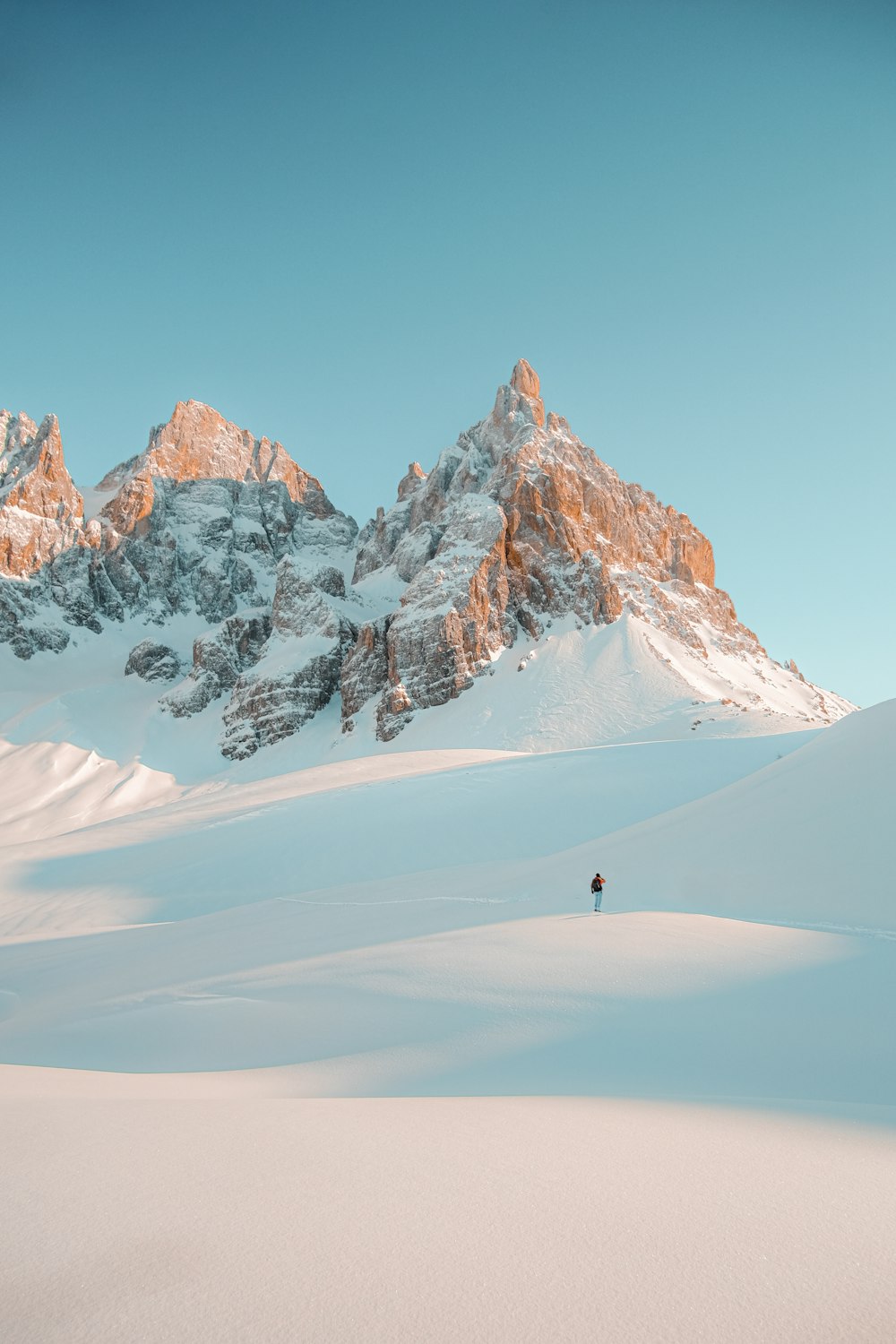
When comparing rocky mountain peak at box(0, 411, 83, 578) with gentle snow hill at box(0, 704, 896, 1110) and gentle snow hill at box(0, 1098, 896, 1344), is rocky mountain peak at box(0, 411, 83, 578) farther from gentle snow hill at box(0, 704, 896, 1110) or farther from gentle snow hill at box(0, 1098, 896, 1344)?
gentle snow hill at box(0, 1098, 896, 1344)

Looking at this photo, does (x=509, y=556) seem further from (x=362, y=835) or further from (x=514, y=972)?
(x=514, y=972)

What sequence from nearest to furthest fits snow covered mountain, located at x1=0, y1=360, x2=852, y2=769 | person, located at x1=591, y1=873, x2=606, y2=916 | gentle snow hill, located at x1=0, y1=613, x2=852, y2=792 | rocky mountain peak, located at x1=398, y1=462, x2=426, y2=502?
person, located at x1=591, y1=873, x2=606, y2=916, gentle snow hill, located at x1=0, y1=613, x2=852, y2=792, snow covered mountain, located at x1=0, y1=360, x2=852, y2=769, rocky mountain peak, located at x1=398, y1=462, x2=426, y2=502

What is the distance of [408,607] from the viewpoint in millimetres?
72750

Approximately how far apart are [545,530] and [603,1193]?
260 feet

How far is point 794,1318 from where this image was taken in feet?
7.76

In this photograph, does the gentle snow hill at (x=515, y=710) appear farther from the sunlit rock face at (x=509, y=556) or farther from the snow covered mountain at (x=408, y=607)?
the sunlit rock face at (x=509, y=556)

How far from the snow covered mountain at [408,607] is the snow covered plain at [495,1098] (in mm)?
31763

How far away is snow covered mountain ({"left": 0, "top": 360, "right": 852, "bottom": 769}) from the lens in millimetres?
64375

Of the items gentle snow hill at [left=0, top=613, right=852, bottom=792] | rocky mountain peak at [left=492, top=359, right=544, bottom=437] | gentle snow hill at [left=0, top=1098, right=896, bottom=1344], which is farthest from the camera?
rocky mountain peak at [left=492, top=359, right=544, bottom=437]

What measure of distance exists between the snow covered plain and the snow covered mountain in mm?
31763

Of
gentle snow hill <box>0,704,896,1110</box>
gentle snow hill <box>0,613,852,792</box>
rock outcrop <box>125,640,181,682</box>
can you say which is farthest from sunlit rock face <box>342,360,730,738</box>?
gentle snow hill <box>0,704,896,1110</box>

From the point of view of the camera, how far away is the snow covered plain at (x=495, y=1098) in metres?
2.48

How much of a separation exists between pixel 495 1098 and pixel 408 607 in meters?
68.2

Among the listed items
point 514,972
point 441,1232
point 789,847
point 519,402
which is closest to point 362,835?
point 789,847
